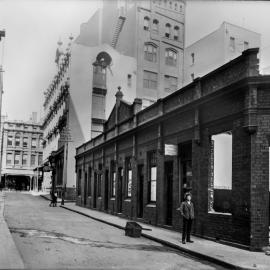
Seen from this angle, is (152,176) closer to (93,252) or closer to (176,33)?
(93,252)

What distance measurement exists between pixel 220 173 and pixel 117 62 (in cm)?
3434

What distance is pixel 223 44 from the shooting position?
45.0 m

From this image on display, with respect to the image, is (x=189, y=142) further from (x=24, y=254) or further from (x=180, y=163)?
(x=24, y=254)

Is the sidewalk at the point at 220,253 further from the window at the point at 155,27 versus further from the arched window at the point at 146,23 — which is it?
the window at the point at 155,27

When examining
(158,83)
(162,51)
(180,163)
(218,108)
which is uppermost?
(162,51)

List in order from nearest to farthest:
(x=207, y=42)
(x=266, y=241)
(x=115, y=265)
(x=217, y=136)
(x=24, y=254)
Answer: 1. (x=115, y=265)
2. (x=24, y=254)
3. (x=266, y=241)
4. (x=217, y=136)
5. (x=207, y=42)

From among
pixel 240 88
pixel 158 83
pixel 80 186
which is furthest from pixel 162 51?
pixel 240 88

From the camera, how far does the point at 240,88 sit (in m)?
13.9

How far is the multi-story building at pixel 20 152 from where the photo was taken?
9312 centimetres

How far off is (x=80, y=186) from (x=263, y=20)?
29.2 m

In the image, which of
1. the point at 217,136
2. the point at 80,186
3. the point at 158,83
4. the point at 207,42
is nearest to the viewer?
the point at 217,136

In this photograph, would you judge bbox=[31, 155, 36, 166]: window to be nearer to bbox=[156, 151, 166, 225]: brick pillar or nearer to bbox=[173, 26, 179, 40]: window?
bbox=[173, 26, 179, 40]: window

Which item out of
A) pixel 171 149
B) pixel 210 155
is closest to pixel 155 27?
pixel 171 149

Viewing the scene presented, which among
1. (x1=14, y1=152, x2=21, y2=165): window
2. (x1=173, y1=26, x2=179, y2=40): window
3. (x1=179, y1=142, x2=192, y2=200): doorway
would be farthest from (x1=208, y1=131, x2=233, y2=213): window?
(x1=14, y1=152, x2=21, y2=165): window
